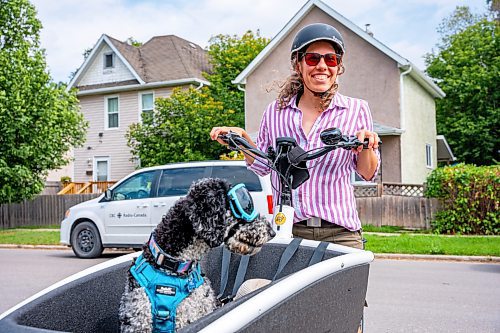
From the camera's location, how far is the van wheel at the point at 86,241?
1129 cm

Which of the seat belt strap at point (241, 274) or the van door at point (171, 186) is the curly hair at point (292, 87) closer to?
the seat belt strap at point (241, 274)

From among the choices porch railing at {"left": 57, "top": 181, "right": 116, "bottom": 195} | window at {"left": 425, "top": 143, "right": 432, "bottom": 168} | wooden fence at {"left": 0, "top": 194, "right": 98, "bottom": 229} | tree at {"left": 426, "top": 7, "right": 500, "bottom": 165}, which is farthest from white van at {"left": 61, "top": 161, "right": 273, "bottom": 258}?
tree at {"left": 426, "top": 7, "right": 500, "bottom": 165}

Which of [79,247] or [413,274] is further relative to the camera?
[79,247]

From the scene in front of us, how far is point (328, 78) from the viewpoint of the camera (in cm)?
273

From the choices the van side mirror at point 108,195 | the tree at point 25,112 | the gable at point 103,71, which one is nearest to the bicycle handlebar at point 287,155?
the van side mirror at point 108,195

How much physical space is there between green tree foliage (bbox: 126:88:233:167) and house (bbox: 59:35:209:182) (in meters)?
1.65

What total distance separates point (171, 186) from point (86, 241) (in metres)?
2.54

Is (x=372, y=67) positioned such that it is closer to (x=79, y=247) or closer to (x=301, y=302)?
(x=79, y=247)

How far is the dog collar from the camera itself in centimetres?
225

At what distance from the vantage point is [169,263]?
2250 mm

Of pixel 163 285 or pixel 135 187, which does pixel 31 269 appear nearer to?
pixel 135 187

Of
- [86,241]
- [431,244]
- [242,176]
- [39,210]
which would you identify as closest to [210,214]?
[242,176]

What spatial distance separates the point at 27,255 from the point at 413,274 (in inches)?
337

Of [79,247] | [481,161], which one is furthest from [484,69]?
[79,247]
